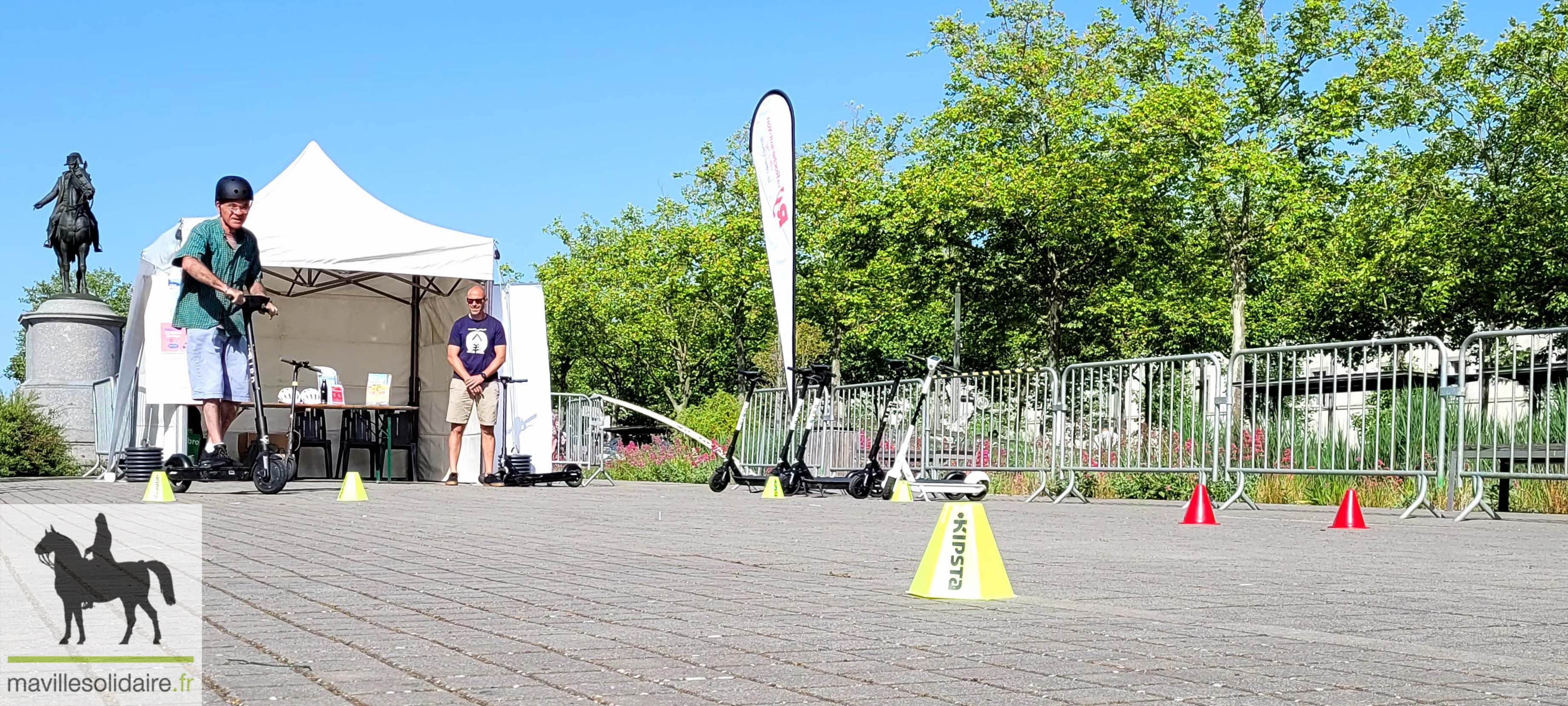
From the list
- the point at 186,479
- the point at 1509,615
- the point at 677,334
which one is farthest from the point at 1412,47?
the point at 1509,615

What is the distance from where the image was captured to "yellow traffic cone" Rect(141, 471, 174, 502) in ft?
37.5

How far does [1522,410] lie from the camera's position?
11.8m

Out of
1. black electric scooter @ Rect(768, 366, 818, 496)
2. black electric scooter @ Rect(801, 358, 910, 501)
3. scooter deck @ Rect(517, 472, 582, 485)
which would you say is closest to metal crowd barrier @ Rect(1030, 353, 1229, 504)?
black electric scooter @ Rect(801, 358, 910, 501)

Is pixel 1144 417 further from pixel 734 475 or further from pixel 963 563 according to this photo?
pixel 963 563

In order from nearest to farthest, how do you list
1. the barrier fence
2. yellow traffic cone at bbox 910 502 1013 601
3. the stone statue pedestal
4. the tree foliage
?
yellow traffic cone at bbox 910 502 1013 601
the barrier fence
the stone statue pedestal
the tree foliage

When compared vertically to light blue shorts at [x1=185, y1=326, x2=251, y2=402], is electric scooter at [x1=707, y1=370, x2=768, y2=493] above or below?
below

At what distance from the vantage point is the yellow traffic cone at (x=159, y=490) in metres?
11.4

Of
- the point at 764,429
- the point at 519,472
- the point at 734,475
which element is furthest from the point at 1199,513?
the point at 764,429

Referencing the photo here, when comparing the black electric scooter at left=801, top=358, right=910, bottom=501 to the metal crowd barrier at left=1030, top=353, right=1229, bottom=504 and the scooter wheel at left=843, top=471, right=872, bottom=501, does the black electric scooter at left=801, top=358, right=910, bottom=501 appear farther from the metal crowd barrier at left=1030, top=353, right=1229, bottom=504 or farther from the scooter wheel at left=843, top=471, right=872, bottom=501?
the metal crowd barrier at left=1030, top=353, right=1229, bottom=504

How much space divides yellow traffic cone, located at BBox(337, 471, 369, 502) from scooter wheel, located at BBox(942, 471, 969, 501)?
555cm

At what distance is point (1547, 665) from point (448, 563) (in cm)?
428

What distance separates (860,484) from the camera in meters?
15.6

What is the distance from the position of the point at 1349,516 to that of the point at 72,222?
2391cm

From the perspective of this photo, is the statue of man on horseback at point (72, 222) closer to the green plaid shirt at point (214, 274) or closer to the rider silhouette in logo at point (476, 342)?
the rider silhouette in logo at point (476, 342)
